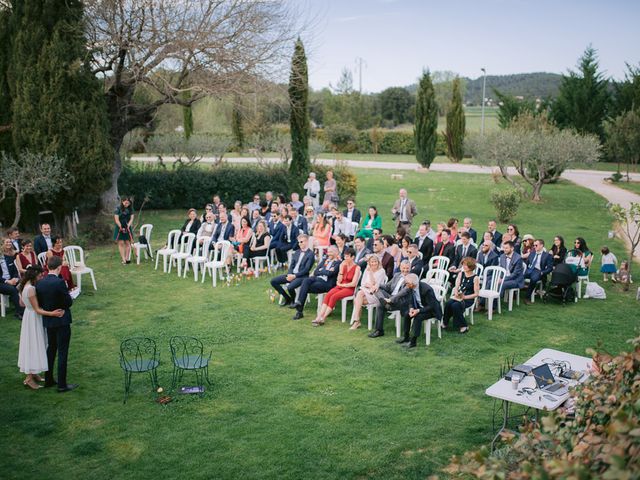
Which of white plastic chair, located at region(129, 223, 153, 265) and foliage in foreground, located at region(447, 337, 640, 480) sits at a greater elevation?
foliage in foreground, located at region(447, 337, 640, 480)

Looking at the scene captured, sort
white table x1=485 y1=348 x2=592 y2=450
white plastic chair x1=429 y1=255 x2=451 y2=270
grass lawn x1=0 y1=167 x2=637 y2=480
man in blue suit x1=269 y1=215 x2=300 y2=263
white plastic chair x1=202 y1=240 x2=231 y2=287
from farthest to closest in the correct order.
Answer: man in blue suit x1=269 y1=215 x2=300 y2=263 → white plastic chair x1=202 y1=240 x2=231 y2=287 → white plastic chair x1=429 y1=255 x2=451 y2=270 → grass lawn x1=0 y1=167 x2=637 y2=480 → white table x1=485 y1=348 x2=592 y2=450

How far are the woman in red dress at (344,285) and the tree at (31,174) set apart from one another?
25.2 feet

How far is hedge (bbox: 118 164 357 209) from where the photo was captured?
72.8 ft

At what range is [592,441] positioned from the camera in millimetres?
2928

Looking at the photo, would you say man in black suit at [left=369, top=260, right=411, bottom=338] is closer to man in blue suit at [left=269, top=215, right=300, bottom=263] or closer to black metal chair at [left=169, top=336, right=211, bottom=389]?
black metal chair at [left=169, top=336, right=211, bottom=389]

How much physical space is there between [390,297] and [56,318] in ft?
17.2

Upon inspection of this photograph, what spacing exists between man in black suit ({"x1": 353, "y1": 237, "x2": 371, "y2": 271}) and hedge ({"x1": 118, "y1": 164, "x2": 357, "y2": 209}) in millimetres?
11110

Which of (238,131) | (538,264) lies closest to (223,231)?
(538,264)

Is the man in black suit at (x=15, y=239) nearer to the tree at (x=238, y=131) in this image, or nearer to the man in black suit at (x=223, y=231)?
the man in black suit at (x=223, y=231)

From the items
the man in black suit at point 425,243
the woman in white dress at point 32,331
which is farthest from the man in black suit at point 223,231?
the woman in white dress at point 32,331

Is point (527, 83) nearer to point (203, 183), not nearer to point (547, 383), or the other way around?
point (203, 183)

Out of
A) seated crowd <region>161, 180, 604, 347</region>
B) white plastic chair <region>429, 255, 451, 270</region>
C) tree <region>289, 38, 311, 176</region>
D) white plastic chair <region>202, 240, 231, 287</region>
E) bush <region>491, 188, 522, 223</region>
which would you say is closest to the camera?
seated crowd <region>161, 180, 604, 347</region>

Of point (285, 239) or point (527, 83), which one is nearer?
point (285, 239)

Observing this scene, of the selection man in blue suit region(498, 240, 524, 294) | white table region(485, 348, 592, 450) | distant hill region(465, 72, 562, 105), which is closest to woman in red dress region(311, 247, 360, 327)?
man in blue suit region(498, 240, 524, 294)
